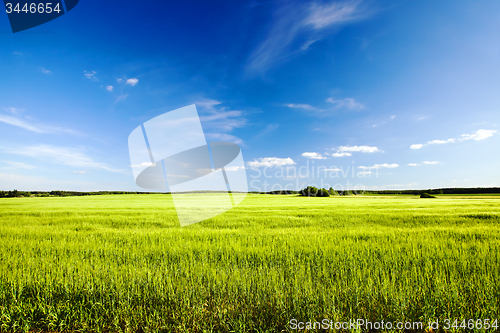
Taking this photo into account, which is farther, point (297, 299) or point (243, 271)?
point (243, 271)

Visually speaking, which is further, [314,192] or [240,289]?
[314,192]

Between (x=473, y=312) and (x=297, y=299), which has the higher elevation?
(x=297, y=299)

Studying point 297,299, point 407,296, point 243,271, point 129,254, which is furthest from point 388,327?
point 129,254

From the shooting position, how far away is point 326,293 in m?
3.43

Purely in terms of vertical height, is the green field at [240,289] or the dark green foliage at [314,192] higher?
the green field at [240,289]

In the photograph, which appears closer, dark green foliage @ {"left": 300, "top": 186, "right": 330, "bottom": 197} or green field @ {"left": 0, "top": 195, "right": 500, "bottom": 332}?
green field @ {"left": 0, "top": 195, "right": 500, "bottom": 332}

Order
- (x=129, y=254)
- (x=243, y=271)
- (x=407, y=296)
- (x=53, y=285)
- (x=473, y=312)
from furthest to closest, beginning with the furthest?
(x=129, y=254) → (x=243, y=271) → (x=53, y=285) → (x=407, y=296) → (x=473, y=312)

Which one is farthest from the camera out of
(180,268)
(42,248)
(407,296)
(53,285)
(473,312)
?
(42,248)

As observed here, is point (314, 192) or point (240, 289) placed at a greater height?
point (240, 289)

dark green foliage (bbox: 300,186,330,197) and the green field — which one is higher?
the green field

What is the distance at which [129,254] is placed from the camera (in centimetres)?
556

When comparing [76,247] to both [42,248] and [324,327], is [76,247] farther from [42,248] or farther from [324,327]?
[324,327]

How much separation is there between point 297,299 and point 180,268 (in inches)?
103

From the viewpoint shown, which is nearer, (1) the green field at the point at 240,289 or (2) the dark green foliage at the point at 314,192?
(1) the green field at the point at 240,289
